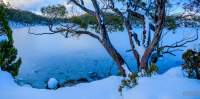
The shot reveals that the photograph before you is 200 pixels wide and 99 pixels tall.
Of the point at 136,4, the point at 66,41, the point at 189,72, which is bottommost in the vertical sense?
the point at 66,41

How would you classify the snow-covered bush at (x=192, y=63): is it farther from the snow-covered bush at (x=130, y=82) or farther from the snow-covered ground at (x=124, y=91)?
the snow-covered bush at (x=130, y=82)

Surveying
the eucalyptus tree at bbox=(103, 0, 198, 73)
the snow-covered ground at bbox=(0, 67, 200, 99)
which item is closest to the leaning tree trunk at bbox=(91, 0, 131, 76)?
the eucalyptus tree at bbox=(103, 0, 198, 73)

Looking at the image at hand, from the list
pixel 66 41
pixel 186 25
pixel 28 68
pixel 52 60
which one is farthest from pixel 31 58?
pixel 186 25

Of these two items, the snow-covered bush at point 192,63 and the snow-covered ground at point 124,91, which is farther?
the snow-covered bush at point 192,63

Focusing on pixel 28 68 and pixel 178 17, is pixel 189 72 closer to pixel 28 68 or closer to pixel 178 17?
pixel 178 17

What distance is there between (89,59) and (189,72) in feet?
73.4

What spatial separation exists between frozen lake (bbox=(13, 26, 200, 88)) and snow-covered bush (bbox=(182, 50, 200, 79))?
1098cm

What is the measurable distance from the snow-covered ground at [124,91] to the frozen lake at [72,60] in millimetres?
11641

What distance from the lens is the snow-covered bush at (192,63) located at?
927 centimetres

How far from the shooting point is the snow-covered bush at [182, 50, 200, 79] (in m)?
9.27

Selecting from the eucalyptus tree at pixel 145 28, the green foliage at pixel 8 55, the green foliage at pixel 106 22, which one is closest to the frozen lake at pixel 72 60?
the green foliage at pixel 106 22

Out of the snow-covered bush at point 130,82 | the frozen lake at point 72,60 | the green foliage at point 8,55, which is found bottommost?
the frozen lake at point 72,60

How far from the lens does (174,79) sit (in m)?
7.98

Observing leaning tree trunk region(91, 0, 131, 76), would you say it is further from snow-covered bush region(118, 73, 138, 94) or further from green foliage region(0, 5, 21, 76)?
snow-covered bush region(118, 73, 138, 94)
